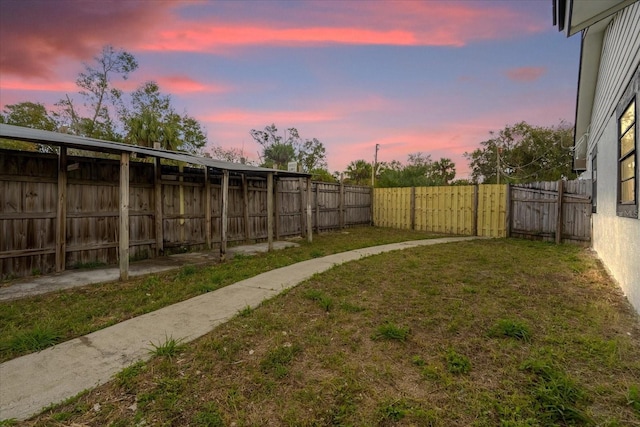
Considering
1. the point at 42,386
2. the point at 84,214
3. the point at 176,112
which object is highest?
A: the point at 176,112

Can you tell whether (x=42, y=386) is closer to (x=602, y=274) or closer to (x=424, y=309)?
(x=424, y=309)

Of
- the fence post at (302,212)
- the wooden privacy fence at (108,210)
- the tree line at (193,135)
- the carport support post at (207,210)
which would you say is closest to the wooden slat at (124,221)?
the wooden privacy fence at (108,210)

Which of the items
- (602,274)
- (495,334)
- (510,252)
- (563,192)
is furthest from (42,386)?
(563,192)

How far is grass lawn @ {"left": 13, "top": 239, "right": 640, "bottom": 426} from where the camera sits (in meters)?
1.87

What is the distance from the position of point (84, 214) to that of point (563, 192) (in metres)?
12.3

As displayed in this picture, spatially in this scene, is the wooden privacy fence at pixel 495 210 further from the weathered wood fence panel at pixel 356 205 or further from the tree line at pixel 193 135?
the tree line at pixel 193 135

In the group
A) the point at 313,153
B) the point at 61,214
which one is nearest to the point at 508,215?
the point at 61,214

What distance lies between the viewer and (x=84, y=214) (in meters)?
5.87

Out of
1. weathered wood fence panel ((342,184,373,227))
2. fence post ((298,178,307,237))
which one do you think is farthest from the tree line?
fence post ((298,178,307,237))

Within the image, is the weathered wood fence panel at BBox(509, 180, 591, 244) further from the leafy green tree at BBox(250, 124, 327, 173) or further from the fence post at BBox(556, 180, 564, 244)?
the leafy green tree at BBox(250, 124, 327, 173)

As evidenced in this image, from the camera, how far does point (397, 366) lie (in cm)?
243

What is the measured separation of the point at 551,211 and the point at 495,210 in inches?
65.9

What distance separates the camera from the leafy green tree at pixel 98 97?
1930 cm

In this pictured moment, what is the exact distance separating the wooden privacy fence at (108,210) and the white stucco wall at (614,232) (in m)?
7.06
